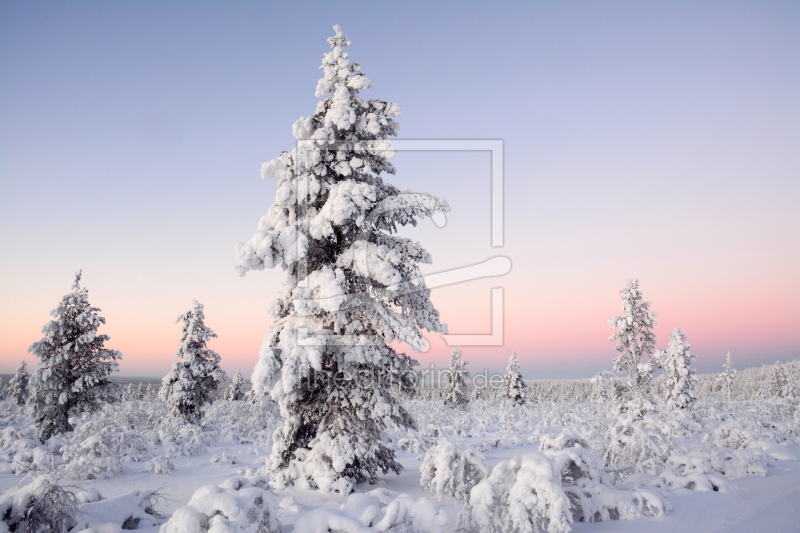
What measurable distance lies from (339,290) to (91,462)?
8.27 meters

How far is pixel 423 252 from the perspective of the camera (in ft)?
33.7

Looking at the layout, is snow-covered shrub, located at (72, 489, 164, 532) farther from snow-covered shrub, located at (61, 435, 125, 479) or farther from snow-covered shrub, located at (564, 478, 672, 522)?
snow-covered shrub, located at (61, 435, 125, 479)

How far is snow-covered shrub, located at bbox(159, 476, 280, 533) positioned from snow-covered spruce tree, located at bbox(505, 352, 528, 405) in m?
54.6

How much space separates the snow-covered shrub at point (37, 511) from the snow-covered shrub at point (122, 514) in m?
0.24

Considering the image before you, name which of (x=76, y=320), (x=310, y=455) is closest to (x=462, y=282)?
(x=310, y=455)

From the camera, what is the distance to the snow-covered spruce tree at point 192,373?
27.3 m

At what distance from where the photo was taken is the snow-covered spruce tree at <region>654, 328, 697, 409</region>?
38.2 metres

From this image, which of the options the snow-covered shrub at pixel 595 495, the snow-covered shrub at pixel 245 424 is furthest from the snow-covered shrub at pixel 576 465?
the snow-covered shrub at pixel 245 424

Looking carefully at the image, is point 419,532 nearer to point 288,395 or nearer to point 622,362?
point 288,395

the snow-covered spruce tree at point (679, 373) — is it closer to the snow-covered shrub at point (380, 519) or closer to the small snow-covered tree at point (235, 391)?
the snow-covered shrub at point (380, 519)

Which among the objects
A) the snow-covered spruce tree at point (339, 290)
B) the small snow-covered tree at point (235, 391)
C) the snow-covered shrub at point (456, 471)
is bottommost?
the small snow-covered tree at point (235, 391)

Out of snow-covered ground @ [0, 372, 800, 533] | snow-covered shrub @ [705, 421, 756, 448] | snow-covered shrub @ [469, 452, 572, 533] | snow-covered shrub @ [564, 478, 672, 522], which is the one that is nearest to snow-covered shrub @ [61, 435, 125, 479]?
snow-covered ground @ [0, 372, 800, 533]

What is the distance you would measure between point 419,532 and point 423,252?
21.0 ft

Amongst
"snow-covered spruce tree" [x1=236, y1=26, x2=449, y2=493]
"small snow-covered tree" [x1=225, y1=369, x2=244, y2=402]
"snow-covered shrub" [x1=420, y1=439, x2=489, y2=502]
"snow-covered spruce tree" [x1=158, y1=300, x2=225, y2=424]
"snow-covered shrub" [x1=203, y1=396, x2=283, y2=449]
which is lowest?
"small snow-covered tree" [x1=225, y1=369, x2=244, y2=402]
